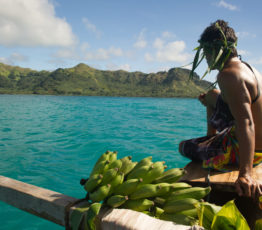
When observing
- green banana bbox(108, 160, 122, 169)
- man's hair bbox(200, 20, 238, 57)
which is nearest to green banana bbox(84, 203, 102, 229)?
green banana bbox(108, 160, 122, 169)

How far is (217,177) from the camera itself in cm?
237

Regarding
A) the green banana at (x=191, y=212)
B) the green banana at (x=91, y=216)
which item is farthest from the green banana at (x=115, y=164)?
the green banana at (x=191, y=212)

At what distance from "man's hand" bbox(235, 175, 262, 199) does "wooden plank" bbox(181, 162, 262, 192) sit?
0.12 metres

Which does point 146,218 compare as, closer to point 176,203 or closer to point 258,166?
point 176,203

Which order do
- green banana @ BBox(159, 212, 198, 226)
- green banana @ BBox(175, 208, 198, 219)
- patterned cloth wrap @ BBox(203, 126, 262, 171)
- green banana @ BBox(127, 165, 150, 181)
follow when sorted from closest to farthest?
green banana @ BBox(159, 212, 198, 226) < green banana @ BBox(175, 208, 198, 219) < green banana @ BBox(127, 165, 150, 181) < patterned cloth wrap @ BBox(203, 126, 262, 171)

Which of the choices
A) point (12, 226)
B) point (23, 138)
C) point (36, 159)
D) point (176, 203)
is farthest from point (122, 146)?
point (176, 203)

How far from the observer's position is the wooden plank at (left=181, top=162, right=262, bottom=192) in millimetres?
2193

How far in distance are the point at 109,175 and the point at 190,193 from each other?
72cm

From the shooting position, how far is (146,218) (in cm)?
145

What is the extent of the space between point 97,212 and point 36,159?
26.8ft

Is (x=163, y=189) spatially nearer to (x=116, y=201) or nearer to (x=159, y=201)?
(x=159, y=201)

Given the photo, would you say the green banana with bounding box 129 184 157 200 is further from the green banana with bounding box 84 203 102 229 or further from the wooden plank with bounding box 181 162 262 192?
the wooden plank with bounding box 181 162 262 192

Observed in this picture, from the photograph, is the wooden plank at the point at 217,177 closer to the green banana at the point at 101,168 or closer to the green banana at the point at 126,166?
the green banana at the point at 126,166

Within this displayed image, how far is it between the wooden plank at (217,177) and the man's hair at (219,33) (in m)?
1.40
